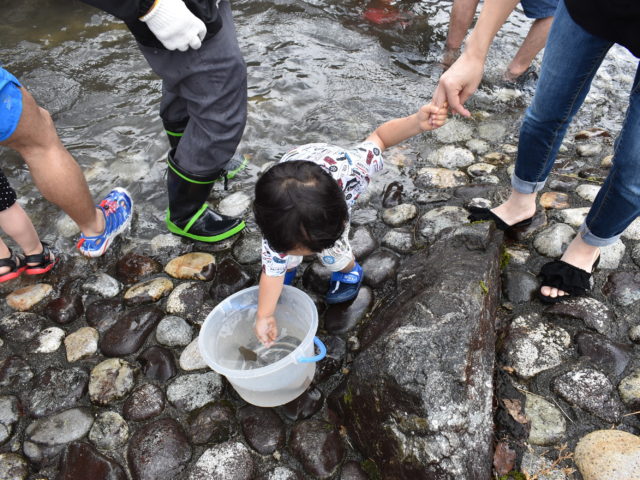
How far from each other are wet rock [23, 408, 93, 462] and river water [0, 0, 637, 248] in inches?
48.9

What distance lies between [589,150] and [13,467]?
151 inches

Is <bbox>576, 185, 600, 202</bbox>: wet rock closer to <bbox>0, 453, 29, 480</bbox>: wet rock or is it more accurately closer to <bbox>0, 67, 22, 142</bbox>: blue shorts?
<bbox>0, 67, 22, 142</bbox>: blue shorts

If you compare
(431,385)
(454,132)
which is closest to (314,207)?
(431,385)

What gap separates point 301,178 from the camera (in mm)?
1687

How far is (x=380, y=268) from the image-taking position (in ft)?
8.28

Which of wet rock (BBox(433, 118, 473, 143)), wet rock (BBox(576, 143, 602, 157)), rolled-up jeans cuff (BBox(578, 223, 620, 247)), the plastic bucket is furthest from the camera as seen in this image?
wet rock (BBox(433, 118, 473, 143))

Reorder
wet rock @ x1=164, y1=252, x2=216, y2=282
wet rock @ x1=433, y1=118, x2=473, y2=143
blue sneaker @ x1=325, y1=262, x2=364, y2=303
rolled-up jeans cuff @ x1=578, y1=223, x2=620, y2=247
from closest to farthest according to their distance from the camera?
rolled-up jeans cuff @ x1=578, y1=223, x2=620, y2=247 → blue sneaker @ x1=325, y1=262, x2=364, y2=303 → wet rock @ x1=164, y1=252, x2=216, y2=282 → wet rock @ x1=433, y1=118, x2=473, y2=143

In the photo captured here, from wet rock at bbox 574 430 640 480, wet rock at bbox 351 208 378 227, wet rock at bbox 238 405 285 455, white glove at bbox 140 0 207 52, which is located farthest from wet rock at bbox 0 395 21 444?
wet rock at bbox 574 430 640 480

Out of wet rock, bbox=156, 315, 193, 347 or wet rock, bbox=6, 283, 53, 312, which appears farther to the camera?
wet rock, bbox=6, 283, 53, 312

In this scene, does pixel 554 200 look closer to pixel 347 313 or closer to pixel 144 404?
pixel 347 313

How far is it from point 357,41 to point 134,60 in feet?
7.32

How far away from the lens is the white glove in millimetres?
1854

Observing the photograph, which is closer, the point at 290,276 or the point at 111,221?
the point at 290,276

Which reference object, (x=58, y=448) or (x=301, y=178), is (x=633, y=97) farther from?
(x=58, y=448)
